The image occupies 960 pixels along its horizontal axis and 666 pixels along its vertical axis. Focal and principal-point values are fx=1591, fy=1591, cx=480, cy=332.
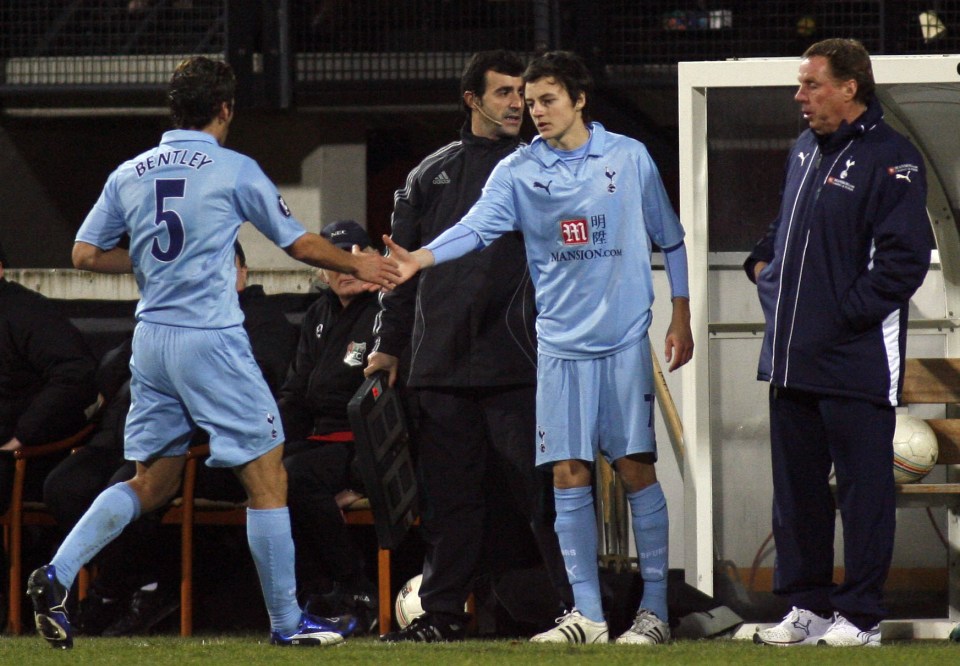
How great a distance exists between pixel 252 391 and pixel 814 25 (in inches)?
175

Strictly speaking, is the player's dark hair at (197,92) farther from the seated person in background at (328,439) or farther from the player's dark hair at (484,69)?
the seated person in background at (328,439)

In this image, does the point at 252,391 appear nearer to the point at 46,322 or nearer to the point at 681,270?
the point at 681,270

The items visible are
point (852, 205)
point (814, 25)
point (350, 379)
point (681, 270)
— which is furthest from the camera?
point (814, 25)

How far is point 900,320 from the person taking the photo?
16.3 ft

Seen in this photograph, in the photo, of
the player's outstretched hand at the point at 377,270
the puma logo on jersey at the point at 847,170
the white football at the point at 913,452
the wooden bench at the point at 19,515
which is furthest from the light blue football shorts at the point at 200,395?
the white football at the point at 913,452

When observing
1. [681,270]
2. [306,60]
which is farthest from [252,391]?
[306,60]

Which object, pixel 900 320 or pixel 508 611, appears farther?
pixel 508 611

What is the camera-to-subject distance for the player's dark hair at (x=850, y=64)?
4.95 metres

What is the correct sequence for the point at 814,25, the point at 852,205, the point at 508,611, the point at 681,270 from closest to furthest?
the point at 852,205, the point at 681,270, the point at 508,611, the point at 814,25

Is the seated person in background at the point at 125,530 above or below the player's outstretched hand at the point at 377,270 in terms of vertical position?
below

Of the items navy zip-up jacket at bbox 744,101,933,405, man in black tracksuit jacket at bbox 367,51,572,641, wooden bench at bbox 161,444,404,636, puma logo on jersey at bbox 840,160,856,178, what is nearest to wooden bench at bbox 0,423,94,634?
wooden bench at bbox 161,444,404,636

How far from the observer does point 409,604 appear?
5.86 meters

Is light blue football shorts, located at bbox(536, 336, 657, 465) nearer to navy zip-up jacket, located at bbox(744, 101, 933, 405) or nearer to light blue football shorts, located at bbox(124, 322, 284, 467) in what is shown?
navy zip-up jacket, located at bbox(744, 101, 933, 405)

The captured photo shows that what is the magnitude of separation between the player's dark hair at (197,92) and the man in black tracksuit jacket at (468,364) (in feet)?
3.02
